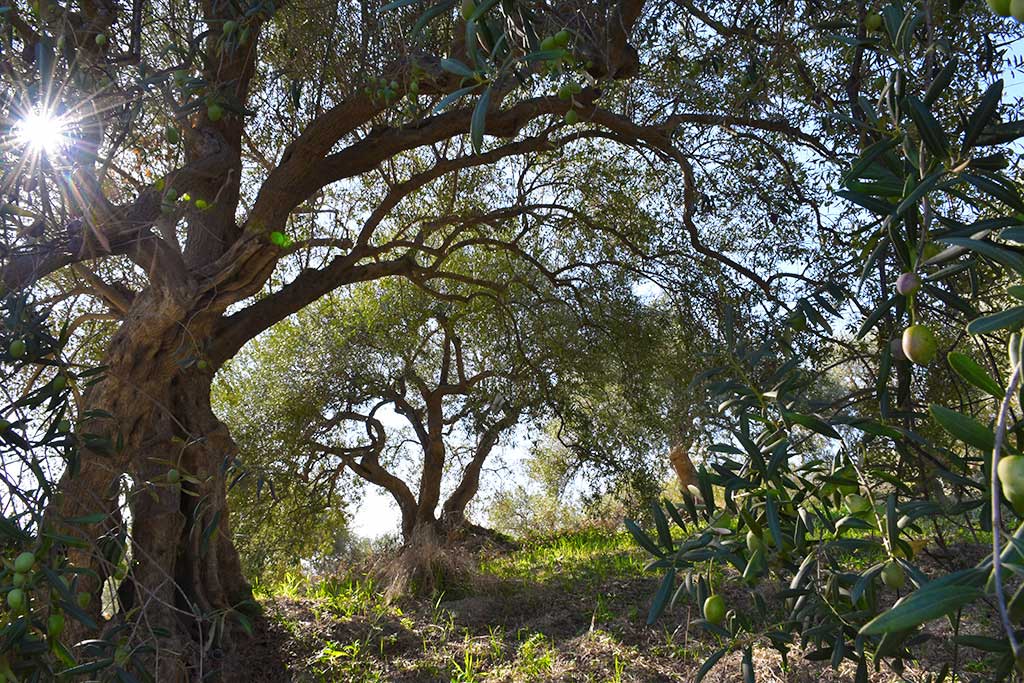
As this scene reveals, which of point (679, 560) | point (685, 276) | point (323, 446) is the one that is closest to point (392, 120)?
point (685, 276)

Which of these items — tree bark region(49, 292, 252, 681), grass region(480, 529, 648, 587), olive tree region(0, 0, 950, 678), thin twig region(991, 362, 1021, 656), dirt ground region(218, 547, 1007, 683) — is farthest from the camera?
grass region(480, 529, 648, 587)

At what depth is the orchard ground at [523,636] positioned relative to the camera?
3.72 m

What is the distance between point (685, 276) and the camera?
581cm

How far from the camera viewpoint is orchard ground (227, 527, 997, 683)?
3723mm

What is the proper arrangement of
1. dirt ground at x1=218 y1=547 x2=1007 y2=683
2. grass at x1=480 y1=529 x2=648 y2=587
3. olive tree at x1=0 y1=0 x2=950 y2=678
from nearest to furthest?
olive tree at x1=0 y1=0 x2=950 y2=678, dirt ground at x1=218 y1=547 x2=1007 y2=683, grass at x1=480 y1=529 x2=648 y2=587

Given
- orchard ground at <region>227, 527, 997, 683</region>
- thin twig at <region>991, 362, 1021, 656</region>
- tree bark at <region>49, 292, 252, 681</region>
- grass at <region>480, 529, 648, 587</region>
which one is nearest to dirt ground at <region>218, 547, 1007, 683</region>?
orchard ground at <region>227, 527, 997, 683</region>

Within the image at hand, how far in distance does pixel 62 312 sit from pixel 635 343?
14.6ft

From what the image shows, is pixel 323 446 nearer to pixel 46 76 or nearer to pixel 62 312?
pixel 62 312

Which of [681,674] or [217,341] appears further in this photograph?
[217,341]

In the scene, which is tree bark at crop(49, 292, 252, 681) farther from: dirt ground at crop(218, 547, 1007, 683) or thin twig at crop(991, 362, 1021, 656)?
thin twig at crop(991, 362, 1021, 656)

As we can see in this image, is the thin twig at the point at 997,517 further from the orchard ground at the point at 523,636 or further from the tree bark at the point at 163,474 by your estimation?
the tree bark at the point at 163,474

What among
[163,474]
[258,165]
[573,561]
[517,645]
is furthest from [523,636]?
[258,165]

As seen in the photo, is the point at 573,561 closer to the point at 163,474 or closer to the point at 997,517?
the point at 163,474

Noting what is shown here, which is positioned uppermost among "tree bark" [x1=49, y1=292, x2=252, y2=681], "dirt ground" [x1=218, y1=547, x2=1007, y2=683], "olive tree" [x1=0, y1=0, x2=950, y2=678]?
"olive tree" [x1=0, y1=0, x2=950, y2=678]
